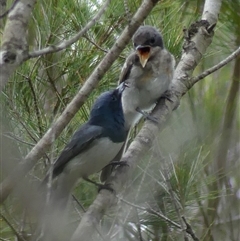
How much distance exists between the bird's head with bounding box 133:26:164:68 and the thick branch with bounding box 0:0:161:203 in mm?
877

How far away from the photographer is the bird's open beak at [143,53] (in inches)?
94.7

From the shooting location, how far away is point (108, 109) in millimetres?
2250

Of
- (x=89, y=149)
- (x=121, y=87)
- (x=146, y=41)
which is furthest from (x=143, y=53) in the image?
(x=89, y=149)

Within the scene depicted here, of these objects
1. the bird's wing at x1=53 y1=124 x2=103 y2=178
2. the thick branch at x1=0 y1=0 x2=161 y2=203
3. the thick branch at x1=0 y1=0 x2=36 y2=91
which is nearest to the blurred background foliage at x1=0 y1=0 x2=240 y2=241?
the bird's wing at x1=53 y1=124 x2=103 y2=178

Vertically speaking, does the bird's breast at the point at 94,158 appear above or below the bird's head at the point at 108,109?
below

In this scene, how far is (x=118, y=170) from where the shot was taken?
2037 millimetres

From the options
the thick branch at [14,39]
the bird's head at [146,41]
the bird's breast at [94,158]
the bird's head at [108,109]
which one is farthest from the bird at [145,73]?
the thick branch at [14,39]

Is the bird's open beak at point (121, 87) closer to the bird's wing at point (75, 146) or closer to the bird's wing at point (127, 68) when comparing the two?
the bird's wing at point (127, 68)

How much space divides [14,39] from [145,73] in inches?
46.8

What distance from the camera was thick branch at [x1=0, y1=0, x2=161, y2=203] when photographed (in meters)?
1.24

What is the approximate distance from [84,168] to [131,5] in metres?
0.64

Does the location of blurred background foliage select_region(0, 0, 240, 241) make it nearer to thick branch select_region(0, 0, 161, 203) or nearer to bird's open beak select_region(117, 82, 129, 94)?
bird's open beak select_region(117, 82, 129, 94)

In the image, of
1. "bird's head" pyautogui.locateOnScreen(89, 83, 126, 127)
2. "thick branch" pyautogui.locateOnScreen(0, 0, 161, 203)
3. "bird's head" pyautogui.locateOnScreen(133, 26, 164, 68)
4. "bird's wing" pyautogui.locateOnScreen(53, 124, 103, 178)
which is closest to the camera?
"thick branch" pyautogui.locateOnScreen(0, 0, 161, 203)

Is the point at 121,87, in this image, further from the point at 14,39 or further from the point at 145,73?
the point at 14,39
